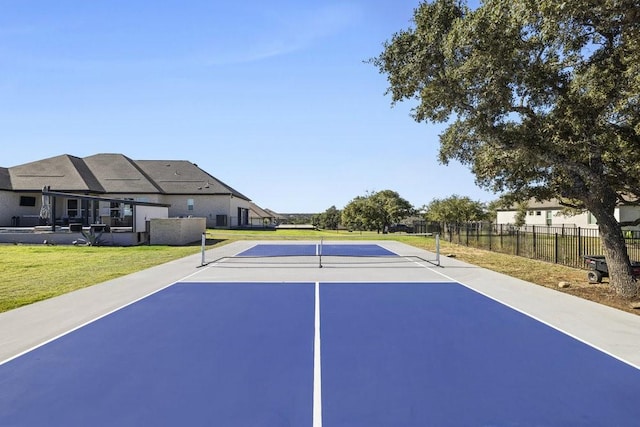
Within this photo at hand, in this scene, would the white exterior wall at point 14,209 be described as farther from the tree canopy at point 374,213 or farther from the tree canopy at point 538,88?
the tree canopy at point 374,213

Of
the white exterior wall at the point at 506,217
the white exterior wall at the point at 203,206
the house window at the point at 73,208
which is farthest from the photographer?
the white exterior wall at the point at 506,217

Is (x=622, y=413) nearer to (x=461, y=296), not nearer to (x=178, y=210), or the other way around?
(x=461, y=296)

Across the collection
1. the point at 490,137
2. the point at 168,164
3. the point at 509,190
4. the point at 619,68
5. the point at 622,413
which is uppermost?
the point at 168,164

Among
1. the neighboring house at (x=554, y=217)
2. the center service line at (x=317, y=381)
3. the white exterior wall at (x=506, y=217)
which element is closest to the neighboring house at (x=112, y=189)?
the center service line at (x=317, y=381)

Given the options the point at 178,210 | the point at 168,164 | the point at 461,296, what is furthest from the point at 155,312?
the point at 168,164

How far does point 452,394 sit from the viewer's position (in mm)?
5176

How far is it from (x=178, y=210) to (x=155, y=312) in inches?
1581

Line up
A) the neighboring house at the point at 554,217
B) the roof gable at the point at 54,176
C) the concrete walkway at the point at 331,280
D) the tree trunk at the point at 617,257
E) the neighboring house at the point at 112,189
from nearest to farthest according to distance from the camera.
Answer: the concrete walkway at the point at 331,280, the tree trunk at the point at 617,257, the neighboring house at the point at 112,189, the roof gable at the point at 54,176, the neighboring house at the point at 554,217

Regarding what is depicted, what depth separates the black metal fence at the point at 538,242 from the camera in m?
19.5

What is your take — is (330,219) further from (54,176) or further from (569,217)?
(54,176)

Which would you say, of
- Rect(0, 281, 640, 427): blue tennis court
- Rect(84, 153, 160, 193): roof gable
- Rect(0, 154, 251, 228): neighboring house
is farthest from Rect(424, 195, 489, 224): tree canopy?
Rect(0, 281, 640, 427): blue tennis court

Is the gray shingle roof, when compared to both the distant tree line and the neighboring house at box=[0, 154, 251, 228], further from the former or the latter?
the distant tree line

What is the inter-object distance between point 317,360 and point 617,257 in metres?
10.1

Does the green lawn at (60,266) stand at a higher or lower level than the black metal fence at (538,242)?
lower
